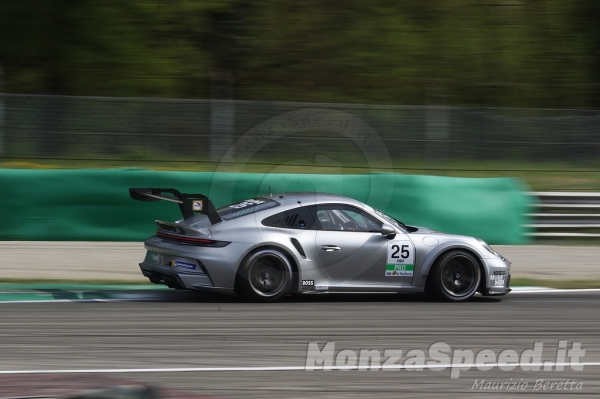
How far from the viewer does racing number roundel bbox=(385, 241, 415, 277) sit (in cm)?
898

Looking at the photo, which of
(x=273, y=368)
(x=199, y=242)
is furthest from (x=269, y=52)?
(x=273, y=368)

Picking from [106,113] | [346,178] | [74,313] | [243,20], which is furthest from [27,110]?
[243,20]

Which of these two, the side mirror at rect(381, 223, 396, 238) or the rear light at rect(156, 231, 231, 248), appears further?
the side mirror at rect(381, 223, 396, 238)

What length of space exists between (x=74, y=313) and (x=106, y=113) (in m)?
5.84

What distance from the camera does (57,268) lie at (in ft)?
35.6

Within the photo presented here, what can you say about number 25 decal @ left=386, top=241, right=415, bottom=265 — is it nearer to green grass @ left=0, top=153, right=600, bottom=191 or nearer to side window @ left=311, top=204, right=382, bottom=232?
side window @ left=311, top=204, right=382, bottom=232

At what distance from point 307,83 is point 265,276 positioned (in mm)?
11565

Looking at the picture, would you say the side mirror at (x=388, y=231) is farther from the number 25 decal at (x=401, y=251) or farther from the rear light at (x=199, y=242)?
the rear light at (x=199, y=242)

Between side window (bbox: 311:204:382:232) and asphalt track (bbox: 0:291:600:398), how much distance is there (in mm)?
825

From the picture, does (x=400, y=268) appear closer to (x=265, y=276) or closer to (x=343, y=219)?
(x=343, y=219)

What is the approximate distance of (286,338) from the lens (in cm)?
714

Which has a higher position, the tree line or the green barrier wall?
the tree line

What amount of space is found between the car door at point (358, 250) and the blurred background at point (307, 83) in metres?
4.49

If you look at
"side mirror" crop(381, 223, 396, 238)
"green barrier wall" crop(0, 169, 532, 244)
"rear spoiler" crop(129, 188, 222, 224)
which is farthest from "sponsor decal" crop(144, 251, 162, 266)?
"green barrier wall" crop(0, 169, 532, 244)
